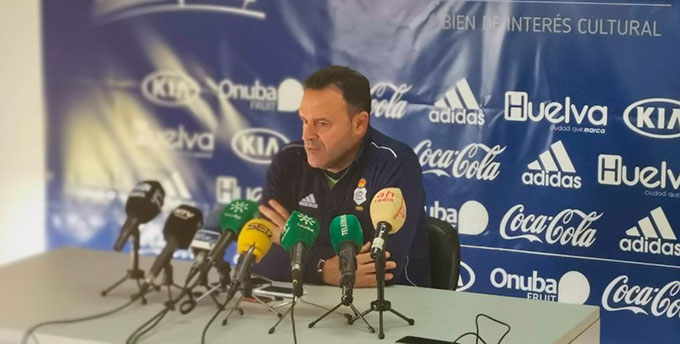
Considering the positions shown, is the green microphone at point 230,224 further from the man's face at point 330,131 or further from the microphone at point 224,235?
the man's face at point 330,131

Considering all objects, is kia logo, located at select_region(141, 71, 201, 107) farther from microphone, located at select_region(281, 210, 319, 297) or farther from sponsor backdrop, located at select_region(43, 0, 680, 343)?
microphone, located at select_region(281, 210, 319, 297)

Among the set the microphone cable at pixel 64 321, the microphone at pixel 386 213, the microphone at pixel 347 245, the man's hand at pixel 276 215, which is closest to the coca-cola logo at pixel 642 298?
the man's hand at pixel 276 215

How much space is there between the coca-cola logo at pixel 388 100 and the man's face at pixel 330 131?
0.66 m

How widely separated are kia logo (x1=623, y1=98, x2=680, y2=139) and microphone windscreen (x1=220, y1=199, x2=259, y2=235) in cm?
158

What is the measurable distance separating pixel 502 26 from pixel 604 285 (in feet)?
3.47

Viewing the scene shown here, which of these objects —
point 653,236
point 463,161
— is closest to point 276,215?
point 463,161

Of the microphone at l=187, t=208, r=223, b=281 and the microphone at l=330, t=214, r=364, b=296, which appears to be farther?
the microphone at l=187, t=208, r=223, b=281

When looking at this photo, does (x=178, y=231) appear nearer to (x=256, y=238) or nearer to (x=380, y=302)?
(x=256, y=238)

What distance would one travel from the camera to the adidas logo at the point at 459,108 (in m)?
4.47

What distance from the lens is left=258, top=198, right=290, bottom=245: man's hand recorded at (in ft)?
12.1


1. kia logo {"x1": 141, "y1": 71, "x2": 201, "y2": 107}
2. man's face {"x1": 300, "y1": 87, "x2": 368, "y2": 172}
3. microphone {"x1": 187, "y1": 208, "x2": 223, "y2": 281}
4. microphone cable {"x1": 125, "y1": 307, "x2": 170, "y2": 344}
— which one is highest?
kia logo {"x1": 141, "y1": 71, "x2": 201, "y2": 107}

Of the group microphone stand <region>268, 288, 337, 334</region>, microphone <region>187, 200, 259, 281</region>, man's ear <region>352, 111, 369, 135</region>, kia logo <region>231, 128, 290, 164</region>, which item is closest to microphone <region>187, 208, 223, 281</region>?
microphone <region>187, 200, 259, 281</region>

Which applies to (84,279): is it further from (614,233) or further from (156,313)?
(614,233)

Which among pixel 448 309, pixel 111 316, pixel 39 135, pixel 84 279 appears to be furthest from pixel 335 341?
pixel 39 135
